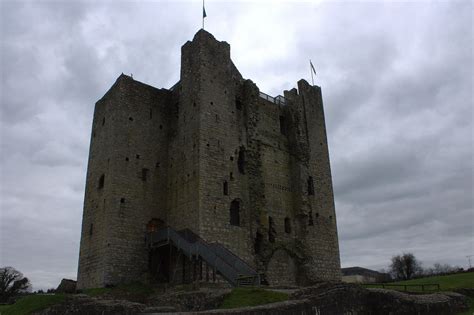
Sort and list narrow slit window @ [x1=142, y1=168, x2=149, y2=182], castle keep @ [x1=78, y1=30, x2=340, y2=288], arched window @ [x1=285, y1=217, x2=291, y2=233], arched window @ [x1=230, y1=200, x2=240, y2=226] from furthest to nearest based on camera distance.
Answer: arched window @ [x1=285, y1=217, x2=291, y2=233] → narrow slit window @ [x1=142, y1=168, x2=149, y2=182] → arched window @ [x1=230, y1=200, x2=240, y2=226] → castle keep @ [x1=78, y1=30, x2=340, y2=288]

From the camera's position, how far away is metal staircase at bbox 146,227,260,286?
1970 centimetres

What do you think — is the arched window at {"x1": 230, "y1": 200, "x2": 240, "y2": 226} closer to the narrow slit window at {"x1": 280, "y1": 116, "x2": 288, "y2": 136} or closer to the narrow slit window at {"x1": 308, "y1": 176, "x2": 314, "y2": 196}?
the narrow slit window at {"x1": 308, "y1": 176, "x2": 314, "y2": 196}

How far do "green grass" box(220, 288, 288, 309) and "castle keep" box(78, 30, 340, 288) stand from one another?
5.75m

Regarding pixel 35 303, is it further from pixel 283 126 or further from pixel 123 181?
pixel 283 126

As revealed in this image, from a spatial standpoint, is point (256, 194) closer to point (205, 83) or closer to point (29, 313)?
point (205, 83)

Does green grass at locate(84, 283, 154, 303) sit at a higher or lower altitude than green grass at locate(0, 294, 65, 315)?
higher

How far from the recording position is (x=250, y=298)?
15.1 metres

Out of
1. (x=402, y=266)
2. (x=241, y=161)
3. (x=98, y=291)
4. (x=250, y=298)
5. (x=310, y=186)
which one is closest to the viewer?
(x=250, y=298)

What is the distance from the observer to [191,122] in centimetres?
2711

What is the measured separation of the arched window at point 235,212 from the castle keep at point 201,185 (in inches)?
2.6

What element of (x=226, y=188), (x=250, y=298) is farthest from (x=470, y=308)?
(x=226, y=188)

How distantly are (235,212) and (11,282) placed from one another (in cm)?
3867

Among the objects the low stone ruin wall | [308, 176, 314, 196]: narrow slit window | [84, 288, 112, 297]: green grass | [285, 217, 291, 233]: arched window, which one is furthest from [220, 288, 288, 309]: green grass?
[308, 176, 314, 196]: narrow slit window

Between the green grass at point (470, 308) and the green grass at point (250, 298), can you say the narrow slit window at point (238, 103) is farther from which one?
the green grass at point (470, 308)
